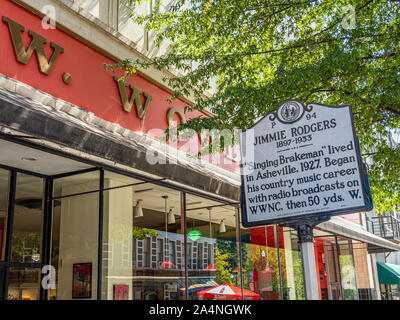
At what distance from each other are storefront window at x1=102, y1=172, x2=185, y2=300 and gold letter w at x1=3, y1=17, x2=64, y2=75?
2113mm

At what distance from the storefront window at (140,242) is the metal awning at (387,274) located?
20.5 metres

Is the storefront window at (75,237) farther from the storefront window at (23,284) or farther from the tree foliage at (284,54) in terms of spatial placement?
the tree foliage at (284,54)

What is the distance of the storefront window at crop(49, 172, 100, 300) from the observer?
287 inches

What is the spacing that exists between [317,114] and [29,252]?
17.5 ft

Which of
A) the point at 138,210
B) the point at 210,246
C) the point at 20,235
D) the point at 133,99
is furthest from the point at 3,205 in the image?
the point at 210,246

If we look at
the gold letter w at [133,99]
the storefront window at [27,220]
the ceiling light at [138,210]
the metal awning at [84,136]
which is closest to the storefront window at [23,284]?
the storefront window at [27,220]

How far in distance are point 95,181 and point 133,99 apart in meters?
2.44

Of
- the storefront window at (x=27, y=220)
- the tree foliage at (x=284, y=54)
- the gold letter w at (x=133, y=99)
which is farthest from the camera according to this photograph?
the gold letter w at (x=133, y=99)

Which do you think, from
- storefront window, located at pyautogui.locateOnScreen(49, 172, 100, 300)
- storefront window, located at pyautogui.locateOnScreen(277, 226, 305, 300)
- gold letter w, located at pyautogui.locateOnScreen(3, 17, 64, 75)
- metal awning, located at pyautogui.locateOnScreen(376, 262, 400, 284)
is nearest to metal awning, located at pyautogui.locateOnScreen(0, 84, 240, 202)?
gold letter w, located at pyautogui.locateOnScreen(3, 17, 64, 75)

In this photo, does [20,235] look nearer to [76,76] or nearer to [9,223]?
[9,223]

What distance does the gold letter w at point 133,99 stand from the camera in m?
8.84

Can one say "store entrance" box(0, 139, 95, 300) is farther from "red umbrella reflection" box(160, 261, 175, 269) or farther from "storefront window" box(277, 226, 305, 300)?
"storefront window" box(277, 226, 305, 300)
